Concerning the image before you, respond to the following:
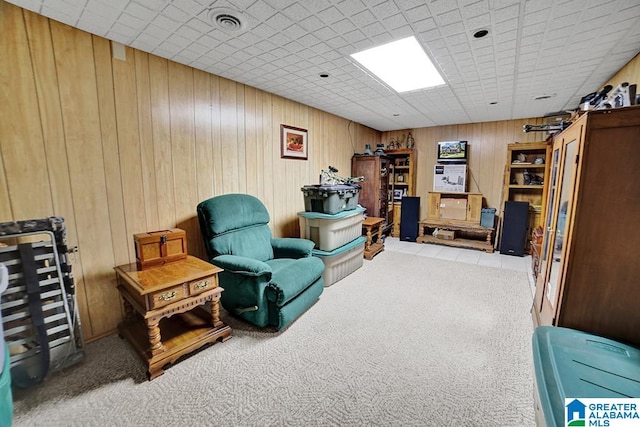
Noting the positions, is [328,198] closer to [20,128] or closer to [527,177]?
[20,128]

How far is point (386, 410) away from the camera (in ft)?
4.82

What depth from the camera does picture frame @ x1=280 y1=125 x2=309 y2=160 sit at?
347 centimetres

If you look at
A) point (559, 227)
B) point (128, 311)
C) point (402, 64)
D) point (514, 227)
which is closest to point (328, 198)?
point (402, 64)

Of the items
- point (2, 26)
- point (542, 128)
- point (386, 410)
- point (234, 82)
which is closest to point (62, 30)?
point (2, 26)

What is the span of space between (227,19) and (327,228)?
2.18 meters

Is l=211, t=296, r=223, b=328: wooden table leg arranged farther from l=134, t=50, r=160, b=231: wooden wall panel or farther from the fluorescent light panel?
the fluorescent light panel

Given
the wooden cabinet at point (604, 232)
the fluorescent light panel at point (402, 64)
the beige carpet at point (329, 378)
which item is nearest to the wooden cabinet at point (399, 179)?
the fluorescent light panel at point (402, 64)

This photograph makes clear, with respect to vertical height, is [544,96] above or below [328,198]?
above

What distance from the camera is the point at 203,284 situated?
1.91m

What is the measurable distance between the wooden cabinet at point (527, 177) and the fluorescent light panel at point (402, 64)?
2.64 metres

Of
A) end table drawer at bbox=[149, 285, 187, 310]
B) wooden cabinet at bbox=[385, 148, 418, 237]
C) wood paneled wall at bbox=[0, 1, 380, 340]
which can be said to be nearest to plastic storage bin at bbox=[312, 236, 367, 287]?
wood paneled wall at bbox=[0, 1, 380, 340]

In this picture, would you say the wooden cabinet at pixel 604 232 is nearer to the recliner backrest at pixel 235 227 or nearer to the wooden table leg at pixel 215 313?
the wooden table leg at pixel 215 313

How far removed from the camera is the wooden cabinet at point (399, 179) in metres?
5.60

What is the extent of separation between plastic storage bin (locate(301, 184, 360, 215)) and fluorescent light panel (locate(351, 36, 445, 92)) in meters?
1.33
